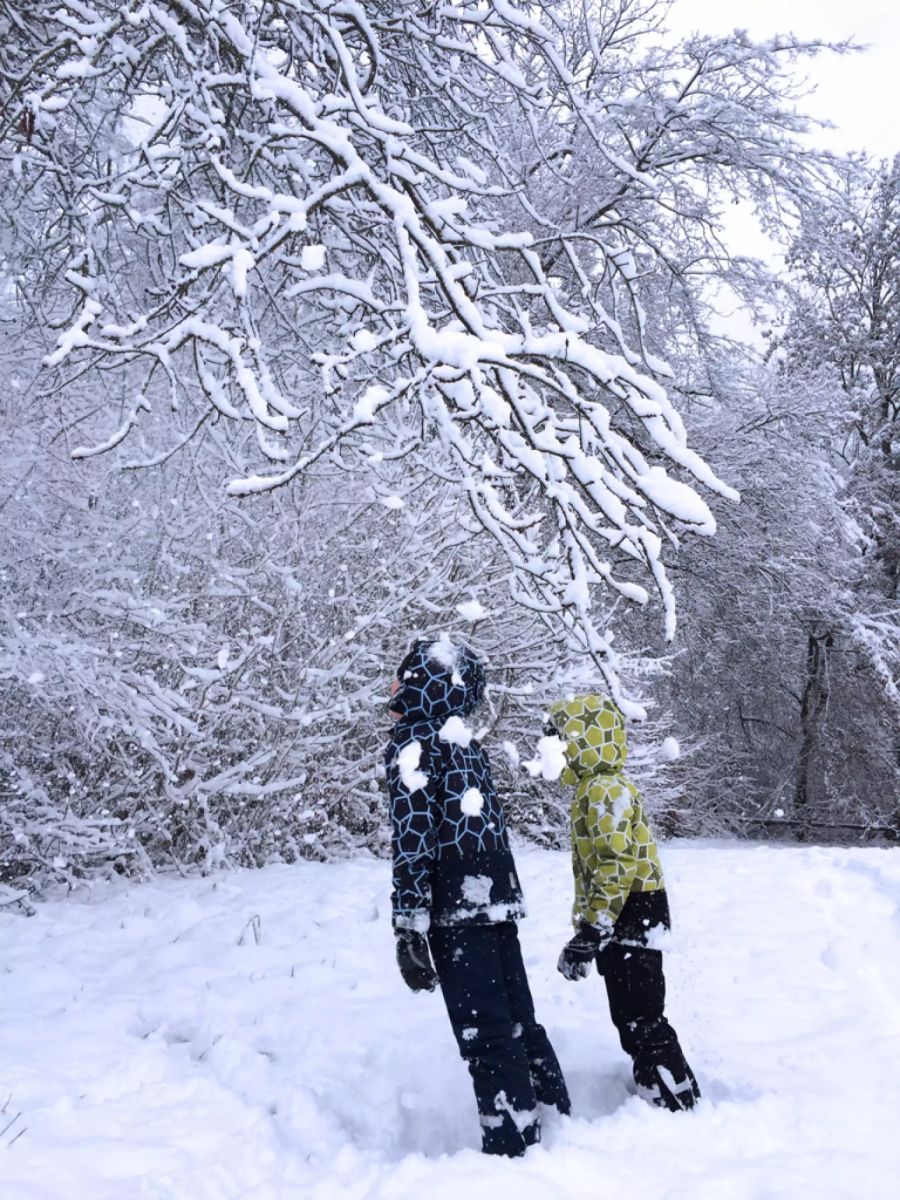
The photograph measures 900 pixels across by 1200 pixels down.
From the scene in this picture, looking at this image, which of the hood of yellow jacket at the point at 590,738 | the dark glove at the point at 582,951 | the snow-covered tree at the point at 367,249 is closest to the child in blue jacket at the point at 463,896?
the dark glove at the point at 582,951

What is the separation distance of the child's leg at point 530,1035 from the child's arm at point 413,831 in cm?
35

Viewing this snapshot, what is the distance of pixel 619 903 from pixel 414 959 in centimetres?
76

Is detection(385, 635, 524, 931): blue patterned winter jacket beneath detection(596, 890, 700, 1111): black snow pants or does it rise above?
above

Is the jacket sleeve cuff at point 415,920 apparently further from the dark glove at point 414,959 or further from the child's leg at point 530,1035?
the child's leg at point 530,1035

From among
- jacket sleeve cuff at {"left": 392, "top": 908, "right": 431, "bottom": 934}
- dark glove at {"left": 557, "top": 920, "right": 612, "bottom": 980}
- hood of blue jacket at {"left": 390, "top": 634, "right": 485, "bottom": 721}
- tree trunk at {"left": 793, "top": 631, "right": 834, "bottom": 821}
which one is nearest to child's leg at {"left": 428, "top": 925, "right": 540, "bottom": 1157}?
jacket sleeve cuff at {"left": 392, "top": 908, "right": 431, "bottom": 934}

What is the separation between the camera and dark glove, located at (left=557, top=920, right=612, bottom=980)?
322 centimetres

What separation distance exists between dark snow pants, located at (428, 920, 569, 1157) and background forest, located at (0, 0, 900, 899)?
3.48ft

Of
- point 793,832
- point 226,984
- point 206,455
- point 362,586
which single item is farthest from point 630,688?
point 793,832

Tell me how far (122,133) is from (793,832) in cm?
1511

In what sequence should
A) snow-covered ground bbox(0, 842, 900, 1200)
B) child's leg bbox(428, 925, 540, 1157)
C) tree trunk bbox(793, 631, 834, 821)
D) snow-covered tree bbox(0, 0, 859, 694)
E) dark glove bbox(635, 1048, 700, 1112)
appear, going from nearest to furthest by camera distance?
snow-covered tree bbox(0, 0, 859, 694) → snow-covered ground bbox(0, 842, 900, 1200) → child's leg bbox(428, 925, 540, 1157) → dark glove bbox(635, 1048, 700, 1112) → tree trunk bbox(793, 631, 834, 821)

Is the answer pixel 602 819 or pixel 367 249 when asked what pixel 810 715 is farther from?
pixel 367 249

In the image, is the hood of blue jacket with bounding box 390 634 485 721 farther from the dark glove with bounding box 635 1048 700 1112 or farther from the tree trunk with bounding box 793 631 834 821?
the tree trunk with bounding box 793 631 834 821

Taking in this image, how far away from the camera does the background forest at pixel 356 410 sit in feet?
7.98

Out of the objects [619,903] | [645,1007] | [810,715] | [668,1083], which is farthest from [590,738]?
[810,715]
